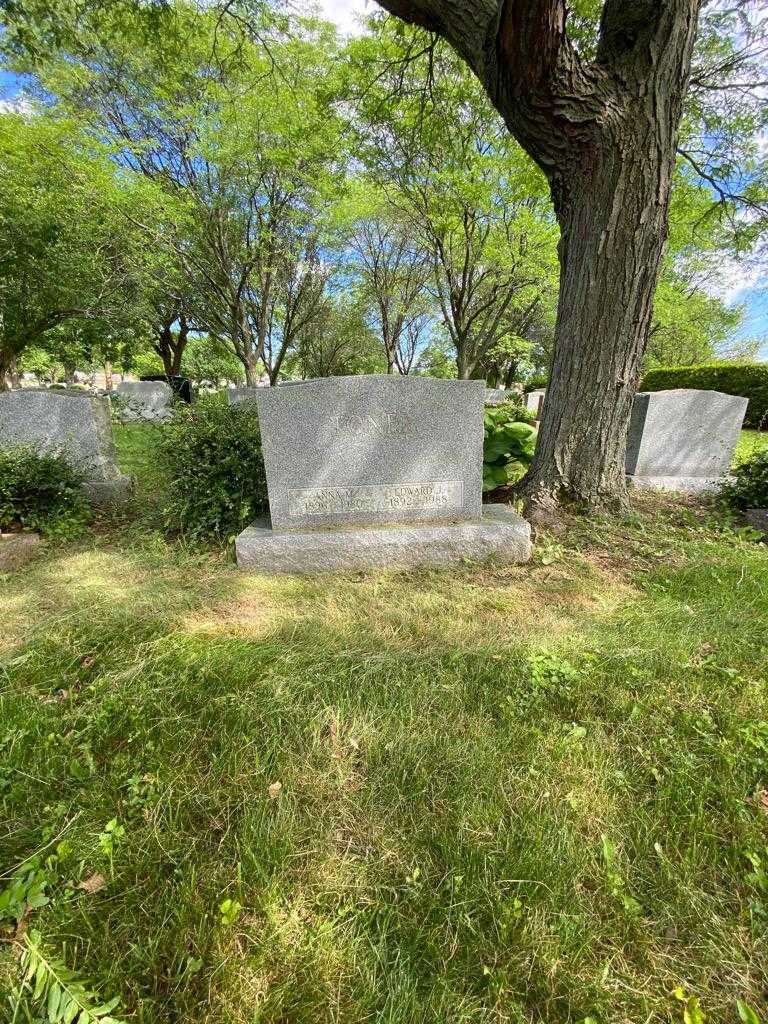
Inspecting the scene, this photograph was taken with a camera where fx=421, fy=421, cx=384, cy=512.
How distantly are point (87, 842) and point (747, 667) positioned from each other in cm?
266

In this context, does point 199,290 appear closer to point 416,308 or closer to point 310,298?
point 310,298

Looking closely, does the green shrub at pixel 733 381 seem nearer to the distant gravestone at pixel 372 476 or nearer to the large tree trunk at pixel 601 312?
the large tree trunk at pixel 601 312

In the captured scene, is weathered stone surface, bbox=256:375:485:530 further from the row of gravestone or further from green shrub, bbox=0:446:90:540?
green shrub, bbox=0:446:90:540

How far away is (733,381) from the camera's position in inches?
500

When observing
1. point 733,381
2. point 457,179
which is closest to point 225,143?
point 457,179

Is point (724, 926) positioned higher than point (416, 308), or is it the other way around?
point (416, 308)

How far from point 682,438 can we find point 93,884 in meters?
6.46

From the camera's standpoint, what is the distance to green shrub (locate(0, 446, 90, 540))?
3.61 m

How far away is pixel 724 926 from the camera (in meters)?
1.08

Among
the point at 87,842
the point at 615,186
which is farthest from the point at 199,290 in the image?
the point at 87,842

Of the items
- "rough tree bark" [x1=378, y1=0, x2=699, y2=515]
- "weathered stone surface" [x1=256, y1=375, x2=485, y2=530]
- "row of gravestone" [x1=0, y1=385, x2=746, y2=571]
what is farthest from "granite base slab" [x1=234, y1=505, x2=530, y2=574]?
"rough tree bark" [x1=378, y1=0, x2=699, y2=515]

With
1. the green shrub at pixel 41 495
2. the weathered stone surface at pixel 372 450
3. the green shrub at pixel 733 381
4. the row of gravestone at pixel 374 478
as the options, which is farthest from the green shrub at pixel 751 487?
the green shrub at pixel 733 381

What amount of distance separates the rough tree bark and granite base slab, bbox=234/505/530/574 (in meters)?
0.69

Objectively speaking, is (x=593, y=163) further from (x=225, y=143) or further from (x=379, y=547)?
(x=225, y=143)
